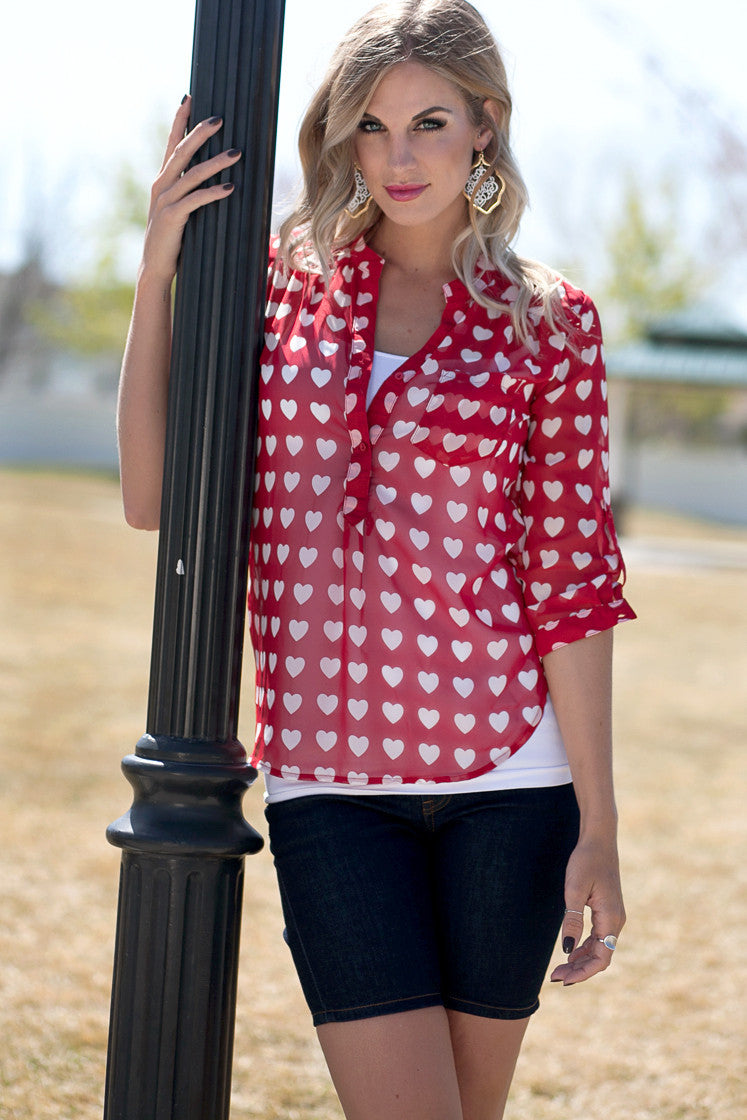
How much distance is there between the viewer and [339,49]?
216 centimetres

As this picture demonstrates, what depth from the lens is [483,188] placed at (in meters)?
2.26

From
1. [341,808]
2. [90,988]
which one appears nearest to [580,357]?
[341,808]

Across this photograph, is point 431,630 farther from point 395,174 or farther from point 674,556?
point 674,556

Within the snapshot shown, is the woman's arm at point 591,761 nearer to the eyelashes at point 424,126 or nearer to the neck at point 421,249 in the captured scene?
the neck at point 421,249

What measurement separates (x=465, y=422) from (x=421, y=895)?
2.36 feet

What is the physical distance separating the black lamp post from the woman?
8 cm

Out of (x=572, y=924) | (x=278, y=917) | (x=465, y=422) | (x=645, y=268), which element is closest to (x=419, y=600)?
(x=465, y=422)

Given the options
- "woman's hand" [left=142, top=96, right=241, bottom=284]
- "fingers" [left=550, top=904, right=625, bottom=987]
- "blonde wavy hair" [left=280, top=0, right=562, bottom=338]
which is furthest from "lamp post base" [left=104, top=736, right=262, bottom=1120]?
"blonde wavy hair" [left=280, top=0, right=562, bottom=338]

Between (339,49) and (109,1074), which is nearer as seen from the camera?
(109,1074)

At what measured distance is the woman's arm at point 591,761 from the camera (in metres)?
2.09

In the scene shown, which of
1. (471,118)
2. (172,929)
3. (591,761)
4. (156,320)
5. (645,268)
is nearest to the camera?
(172,929)

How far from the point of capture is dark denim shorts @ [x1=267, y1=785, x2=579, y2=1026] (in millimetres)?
1961

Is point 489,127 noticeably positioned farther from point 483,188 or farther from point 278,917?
point 278,917

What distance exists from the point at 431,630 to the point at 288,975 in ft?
9.74
